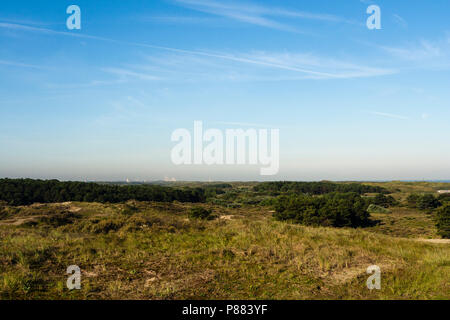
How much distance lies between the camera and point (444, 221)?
112 feet

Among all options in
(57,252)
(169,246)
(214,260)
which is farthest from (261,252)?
(57,252)

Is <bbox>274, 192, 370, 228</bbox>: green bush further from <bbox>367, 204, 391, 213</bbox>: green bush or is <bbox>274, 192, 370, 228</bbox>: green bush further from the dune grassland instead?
the dune grassland

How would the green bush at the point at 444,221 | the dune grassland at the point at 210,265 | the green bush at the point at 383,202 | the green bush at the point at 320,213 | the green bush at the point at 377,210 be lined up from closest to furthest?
the dune grassland at the point at 210,265
the green bush at the point at 444,221
the green bush at the point at 320,213
the green bush at the point at 377,210
the green bush at the point at 383,202

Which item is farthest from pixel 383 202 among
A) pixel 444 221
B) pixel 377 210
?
pixel 444 221

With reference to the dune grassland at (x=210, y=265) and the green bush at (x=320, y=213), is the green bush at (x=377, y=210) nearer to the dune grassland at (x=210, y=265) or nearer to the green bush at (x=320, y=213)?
the green bush at (x=320, y=213)

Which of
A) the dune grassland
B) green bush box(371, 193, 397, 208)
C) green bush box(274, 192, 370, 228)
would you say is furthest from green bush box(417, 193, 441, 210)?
the dune grassland

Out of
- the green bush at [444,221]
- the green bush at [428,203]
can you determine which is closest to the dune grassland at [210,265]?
the green bush at [444,221]

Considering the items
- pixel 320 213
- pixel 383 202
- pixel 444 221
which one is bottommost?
pixel 383 202

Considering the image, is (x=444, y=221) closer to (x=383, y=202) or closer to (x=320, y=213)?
(x=320, y=213)

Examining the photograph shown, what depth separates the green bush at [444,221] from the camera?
1269 inches

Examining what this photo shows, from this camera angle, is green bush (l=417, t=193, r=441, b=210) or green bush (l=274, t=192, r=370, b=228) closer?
green bush (l=274, t=192, r=370, b=228)

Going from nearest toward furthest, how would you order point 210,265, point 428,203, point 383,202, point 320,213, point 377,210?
point 210,265 → point 320,213 → point 377,210 → point 428,203 → point 383,202

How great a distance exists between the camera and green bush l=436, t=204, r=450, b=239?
32.2m
